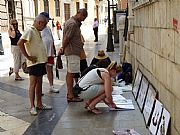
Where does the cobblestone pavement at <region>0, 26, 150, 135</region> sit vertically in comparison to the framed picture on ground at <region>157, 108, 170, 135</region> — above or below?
below

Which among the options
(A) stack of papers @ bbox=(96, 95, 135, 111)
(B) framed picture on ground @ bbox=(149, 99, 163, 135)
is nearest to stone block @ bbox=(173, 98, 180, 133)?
(B) framed picture on ground @ bbox=(149, 99, 163, 135)

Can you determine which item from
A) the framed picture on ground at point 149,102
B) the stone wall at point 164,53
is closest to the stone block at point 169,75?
the stone wall at point 164,53

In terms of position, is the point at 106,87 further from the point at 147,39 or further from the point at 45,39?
the point at 45,39

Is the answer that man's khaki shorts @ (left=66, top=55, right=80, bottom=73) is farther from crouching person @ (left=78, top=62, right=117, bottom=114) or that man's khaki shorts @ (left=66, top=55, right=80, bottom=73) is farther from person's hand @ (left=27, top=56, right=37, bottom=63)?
person's hand @ (left=27, top=56, right=37, bottom=63)

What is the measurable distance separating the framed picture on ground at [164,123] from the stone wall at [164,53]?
58mm

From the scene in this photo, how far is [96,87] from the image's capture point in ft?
20.5

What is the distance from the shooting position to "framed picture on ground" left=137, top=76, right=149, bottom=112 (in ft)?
20.2

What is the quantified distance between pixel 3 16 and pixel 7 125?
1801 centimetres

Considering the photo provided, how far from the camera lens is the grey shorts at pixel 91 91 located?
6.23 meters

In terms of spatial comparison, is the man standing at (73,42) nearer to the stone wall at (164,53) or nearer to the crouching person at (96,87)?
the crouching person at (96,87)

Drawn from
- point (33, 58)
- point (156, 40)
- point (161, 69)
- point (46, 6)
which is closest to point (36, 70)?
Answer: point (33, 58)

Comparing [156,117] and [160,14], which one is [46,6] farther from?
[156,117]

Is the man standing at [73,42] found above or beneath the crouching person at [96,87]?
above

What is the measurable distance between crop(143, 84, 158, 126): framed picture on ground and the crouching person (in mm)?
685
